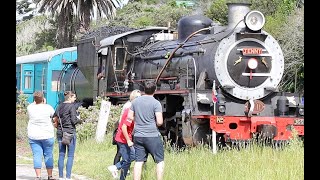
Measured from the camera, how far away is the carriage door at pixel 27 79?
28.8 m

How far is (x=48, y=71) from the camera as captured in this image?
84.4 ft

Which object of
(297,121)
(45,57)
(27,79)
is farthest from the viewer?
(27,79)

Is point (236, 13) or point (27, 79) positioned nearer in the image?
point (236, 13)

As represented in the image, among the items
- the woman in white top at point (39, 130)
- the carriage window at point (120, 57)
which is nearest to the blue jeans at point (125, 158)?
the woman in white top at point (39, 130)

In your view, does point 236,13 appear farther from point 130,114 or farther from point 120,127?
point 130,114

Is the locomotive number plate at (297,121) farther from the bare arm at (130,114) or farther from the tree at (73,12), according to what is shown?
the tree at (73,12)

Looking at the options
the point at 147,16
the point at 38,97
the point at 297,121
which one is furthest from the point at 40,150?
the point at 147,16

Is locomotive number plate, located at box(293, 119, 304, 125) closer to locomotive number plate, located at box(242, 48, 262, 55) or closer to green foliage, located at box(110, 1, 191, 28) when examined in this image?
locomotive number plate, located at box(242, 48, 262, 55)

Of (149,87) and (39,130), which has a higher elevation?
(149,87)

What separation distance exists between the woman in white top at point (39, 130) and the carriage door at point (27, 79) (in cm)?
1836

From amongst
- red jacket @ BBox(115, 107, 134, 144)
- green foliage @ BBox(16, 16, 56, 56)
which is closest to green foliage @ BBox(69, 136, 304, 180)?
red jacket @ BBox(115, 107, 134, 144)

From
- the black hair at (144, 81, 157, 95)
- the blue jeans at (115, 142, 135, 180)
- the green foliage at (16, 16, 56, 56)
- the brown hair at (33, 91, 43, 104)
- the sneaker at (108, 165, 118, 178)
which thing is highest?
the green foliage at (16, 16, 56, 56)

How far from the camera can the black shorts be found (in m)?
9.15

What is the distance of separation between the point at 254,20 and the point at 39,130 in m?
5.08
